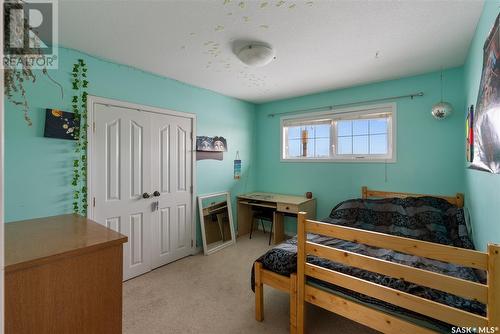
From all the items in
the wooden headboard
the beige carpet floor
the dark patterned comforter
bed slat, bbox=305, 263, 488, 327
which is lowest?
the beige carpet floor

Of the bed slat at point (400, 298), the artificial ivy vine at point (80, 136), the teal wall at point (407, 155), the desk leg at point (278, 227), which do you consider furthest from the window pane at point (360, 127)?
the artificial ivy vine at point (80, 136)

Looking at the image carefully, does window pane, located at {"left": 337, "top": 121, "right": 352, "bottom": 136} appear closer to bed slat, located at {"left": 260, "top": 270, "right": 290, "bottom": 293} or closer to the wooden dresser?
bed slat, located at {"left": 260, "top": 270, "right": 290, "bottom": 293}

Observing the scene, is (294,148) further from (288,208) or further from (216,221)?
(216,221)

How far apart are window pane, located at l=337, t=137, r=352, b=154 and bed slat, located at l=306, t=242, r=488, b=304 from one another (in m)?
2.25

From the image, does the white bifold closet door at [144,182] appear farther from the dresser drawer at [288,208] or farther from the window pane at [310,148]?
the window pane at [310,148]

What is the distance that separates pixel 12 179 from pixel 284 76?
9.54ft

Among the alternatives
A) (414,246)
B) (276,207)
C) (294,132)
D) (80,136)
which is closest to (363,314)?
(414,246)

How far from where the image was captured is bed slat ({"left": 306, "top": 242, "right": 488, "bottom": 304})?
3.71ft

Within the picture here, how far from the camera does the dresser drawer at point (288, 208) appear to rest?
3.36 meters

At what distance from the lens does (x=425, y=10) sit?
5.45 ft

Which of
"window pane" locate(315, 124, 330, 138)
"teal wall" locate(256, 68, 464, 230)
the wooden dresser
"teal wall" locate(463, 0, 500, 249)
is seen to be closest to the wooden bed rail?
"teal wall" locate(463, 0, 500, 249)

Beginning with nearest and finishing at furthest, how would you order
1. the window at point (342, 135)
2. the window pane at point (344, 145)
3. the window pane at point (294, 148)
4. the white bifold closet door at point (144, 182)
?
the white bifold closet door at point (144, 182), the window at point (342, 135), the window pane at point (344, 145), the window pane at point (294, 148)

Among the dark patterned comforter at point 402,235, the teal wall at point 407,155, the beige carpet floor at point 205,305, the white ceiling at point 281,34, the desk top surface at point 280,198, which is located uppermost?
the white ceiling at point 281,34

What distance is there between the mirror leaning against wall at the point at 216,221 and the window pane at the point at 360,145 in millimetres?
2100
